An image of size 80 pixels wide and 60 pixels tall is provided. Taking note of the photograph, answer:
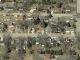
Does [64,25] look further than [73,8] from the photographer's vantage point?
No

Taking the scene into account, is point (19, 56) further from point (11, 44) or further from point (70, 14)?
point (70, 14)

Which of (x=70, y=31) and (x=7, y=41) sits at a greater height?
(x=7, y=41)

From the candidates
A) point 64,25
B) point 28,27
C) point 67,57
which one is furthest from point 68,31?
point 67,57

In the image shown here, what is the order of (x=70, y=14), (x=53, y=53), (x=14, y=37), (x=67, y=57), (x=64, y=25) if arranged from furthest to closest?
1. (x=70, y=14)
2. (x=64, y=25)
3. (x=14, y=37)
4. (x=53, y=53)
5. (x=67, y=57)

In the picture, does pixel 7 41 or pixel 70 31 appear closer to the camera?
pixel 7 41

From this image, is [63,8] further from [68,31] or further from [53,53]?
[53,53]

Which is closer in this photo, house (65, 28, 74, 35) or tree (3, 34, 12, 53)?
tree (3, 34, 12, 53)

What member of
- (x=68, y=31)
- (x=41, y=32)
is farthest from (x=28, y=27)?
(x=68, y=31)

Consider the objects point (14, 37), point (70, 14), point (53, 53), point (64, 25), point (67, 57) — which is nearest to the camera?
point (67, 57)

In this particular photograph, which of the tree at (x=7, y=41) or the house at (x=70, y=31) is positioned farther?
the house at (x=70, y=31)
